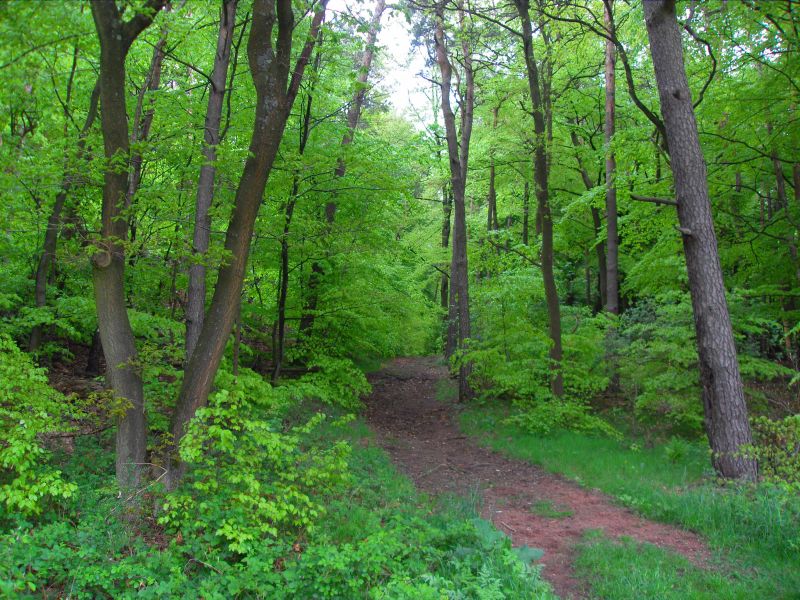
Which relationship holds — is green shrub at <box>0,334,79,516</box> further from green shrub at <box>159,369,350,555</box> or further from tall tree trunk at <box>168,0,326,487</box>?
tall tree trunk at <box>168,0,326,487</box>

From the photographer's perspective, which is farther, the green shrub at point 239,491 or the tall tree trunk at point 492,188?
the tall tree trunk at point 492,188

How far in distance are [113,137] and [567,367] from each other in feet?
31.1

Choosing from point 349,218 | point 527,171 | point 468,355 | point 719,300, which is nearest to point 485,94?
point 527,171

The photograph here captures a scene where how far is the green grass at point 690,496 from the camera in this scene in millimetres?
4980

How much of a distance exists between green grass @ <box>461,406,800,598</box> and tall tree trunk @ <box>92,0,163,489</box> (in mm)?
5697

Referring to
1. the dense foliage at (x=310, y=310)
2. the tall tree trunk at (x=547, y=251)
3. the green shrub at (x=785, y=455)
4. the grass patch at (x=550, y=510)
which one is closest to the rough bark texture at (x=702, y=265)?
the dense foliage at (x=310, y=310)

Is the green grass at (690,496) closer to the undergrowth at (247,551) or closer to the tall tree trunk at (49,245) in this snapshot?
the undergrowth at (247,551)

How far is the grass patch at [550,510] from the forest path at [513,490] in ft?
0.08

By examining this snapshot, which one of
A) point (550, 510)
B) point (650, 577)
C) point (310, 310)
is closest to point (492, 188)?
point (310, 310)

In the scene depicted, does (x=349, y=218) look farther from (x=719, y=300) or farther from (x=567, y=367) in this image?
(x=719, y=300)

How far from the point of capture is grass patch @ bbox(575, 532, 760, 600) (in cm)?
441

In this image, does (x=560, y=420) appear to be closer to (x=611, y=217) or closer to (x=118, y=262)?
(x=611, y=217)

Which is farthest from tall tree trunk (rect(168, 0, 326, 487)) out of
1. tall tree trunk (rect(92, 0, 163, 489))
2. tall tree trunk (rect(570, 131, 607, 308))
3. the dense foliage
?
tall tree trunk (rect(570, 131, 607, 308))

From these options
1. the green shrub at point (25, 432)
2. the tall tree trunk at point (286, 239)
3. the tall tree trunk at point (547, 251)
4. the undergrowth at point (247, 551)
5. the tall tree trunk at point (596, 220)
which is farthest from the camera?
the tall tree trunk at point (596, 220)
